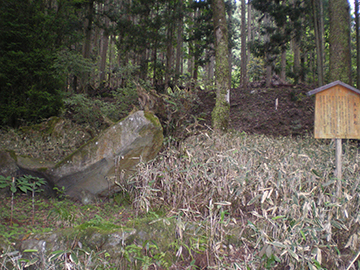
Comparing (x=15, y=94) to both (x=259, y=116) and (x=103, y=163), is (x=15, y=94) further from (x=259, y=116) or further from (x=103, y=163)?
(x=259, y=116)

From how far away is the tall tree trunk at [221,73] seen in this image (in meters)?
6.65

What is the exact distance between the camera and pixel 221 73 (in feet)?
22.4

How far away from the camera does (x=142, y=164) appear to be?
3.68m

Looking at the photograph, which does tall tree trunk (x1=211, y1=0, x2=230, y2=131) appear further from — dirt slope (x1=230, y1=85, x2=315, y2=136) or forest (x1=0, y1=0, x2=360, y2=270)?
dirt slope (x1=230, y1=85, x2=315, y2=136)

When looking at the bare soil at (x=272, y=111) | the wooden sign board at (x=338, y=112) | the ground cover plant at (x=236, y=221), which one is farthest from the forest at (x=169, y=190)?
the wooden sign board at (x=338, y=112)

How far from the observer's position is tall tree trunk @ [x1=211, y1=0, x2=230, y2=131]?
262 inches

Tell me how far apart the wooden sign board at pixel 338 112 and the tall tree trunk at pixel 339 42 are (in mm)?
3932

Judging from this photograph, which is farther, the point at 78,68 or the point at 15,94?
the point at 78,68

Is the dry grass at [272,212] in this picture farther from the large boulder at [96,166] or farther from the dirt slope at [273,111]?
the dirt slope at [273,111]

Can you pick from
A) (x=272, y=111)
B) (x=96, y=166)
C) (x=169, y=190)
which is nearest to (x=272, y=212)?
(x=169, y=190)

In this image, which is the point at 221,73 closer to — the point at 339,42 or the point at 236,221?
the point at 339,42

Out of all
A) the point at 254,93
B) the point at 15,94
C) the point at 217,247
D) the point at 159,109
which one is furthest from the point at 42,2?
the point at 254,93

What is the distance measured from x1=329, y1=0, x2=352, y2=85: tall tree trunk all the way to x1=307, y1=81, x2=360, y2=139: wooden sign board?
3932mm

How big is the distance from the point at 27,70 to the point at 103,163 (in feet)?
13.2
